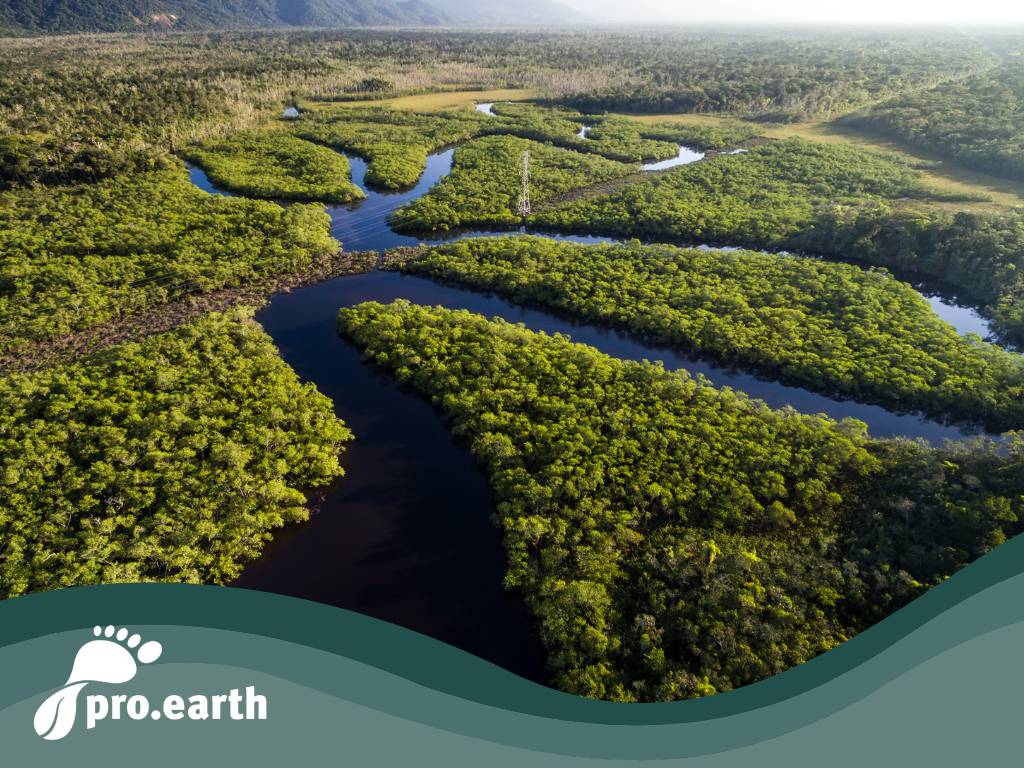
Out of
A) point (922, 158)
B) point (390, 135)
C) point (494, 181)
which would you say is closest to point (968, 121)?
point (922, 158)

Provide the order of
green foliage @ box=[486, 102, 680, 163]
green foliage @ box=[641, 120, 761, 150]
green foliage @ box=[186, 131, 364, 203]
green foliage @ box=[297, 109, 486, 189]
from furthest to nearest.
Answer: green foliage @ box=[641, 120, 761, 150] < green foliage @ box=[486, 102, 680, 163] < green foliage @ box=[297, 109, 486, 189] < green foliage @ box=[186, 131, 364, 203]

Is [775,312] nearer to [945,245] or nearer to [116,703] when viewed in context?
[945,245]

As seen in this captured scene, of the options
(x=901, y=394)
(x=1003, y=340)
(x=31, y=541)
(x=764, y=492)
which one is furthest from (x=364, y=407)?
(x=1003, y=340)

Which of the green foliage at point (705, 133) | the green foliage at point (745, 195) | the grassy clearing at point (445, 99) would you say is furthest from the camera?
the grassy clearing at point (445, 99)

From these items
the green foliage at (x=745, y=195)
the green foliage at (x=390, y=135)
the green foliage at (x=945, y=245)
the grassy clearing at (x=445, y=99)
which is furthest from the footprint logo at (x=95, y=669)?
the grassy clearing at (x=445, y=99)

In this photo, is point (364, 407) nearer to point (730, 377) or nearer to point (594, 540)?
point (594, 540)

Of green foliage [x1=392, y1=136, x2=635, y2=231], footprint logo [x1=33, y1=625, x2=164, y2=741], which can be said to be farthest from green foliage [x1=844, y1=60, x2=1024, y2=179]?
footprint logo [x1=33, y1=625, x2=164, y2=741]

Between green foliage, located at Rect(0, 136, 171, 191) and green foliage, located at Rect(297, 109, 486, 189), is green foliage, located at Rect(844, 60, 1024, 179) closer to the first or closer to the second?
green foliage, located at Rect(297, 109, 486, 189)

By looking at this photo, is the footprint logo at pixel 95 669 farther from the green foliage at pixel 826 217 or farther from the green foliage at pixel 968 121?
the green foliage at pixel 968 121
